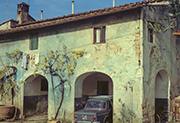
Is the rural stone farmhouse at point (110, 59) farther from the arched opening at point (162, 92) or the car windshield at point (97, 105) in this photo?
the car windshield at point (97, 105)

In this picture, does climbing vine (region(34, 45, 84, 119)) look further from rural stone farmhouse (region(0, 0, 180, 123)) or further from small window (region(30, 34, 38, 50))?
small window (region(30, 34, 38, 50))

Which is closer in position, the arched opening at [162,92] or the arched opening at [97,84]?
the arched opening at [162,92]

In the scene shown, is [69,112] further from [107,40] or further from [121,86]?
[107,40]

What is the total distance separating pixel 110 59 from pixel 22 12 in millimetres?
11197

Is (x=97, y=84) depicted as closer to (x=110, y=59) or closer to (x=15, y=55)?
(x=110, y=59)

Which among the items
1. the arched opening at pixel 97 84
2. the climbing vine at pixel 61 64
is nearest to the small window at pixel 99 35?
the climbing vine at pixel 61 64

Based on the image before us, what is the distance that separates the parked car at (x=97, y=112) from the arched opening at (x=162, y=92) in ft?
10.9

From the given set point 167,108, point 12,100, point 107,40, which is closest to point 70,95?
point 107,40

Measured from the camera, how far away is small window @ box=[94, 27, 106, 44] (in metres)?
11.8

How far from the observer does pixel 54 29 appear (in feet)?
43.6

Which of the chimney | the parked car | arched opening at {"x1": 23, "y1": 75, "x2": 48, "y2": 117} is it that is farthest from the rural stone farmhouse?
the chimney

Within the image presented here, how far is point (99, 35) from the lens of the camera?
38.9 feet

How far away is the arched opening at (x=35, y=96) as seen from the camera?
14.5 meters

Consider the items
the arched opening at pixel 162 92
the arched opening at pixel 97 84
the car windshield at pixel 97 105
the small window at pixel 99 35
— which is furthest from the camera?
the arched opening at pixel 97 84
